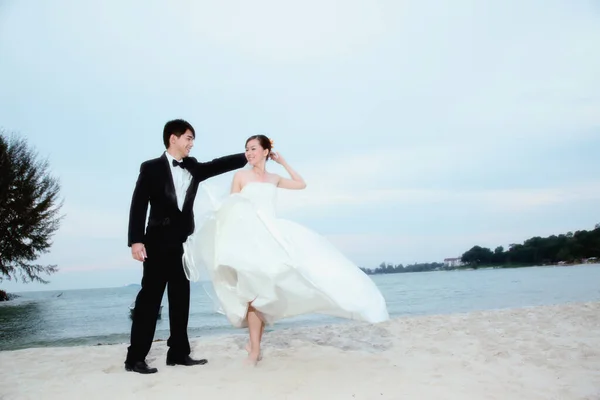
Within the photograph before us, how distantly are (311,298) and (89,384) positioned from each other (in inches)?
81.1

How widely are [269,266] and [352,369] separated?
4.42ft

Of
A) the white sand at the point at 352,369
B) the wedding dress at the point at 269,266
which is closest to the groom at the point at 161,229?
the wedding dress at the point at 269,266

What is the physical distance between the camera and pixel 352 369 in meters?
4.38

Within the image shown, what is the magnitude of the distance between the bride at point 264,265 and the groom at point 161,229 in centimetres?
20

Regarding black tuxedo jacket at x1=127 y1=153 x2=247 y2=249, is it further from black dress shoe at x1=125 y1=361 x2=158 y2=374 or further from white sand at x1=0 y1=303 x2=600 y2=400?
white sand at x1=0 y1=303 x2=600 y2=400

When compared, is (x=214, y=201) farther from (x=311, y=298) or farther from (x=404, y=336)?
(x=404, y=336)

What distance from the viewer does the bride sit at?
3.91 metres

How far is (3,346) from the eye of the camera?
11.2 metres

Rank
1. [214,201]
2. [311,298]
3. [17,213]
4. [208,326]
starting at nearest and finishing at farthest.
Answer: [311,298] → [214,201] → [208,326] → [17,213]

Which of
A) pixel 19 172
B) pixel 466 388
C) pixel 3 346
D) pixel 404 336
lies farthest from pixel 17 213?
pixel 466 388

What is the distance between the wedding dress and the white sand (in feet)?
1.88

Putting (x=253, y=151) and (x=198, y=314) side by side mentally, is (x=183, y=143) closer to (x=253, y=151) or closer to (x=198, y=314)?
(x=253, y=151)

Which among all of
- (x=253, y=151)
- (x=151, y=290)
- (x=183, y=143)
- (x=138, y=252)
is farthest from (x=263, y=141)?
(x=151, y=290)

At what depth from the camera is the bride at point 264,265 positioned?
391 centimetres
